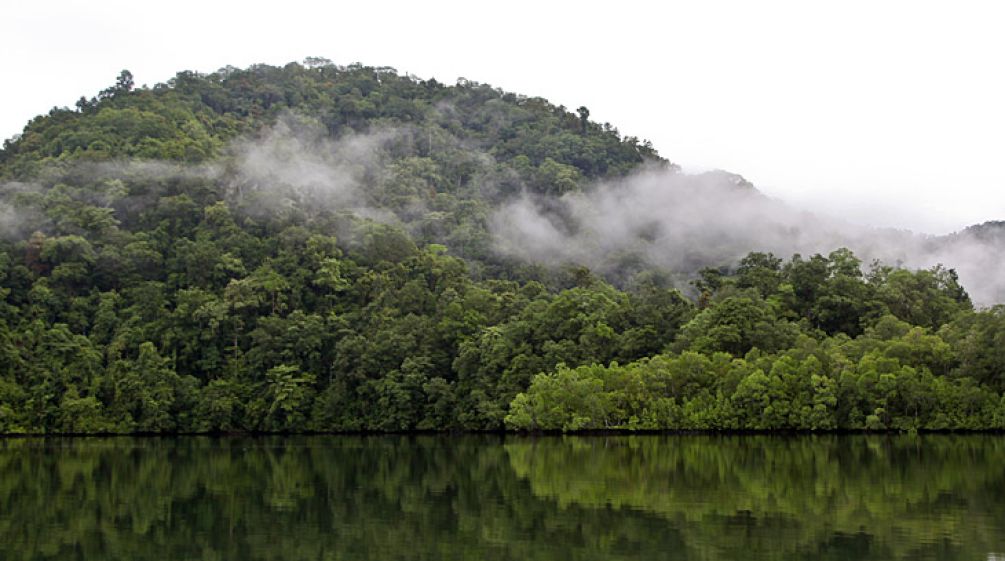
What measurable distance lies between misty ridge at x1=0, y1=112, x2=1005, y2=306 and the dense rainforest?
1.95 ft

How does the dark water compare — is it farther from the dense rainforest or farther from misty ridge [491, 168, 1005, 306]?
misty ridge [491, 168, 1005, 306]

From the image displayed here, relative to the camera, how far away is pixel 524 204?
115 m

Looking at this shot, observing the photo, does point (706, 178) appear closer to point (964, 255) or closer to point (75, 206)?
point (964, 255)

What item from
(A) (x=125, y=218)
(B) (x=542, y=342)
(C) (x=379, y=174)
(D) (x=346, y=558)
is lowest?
(D) (x=346, y=558)

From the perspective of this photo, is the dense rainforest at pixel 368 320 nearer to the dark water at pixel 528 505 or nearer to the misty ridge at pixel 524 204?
the misty ridge at pixel 524 204

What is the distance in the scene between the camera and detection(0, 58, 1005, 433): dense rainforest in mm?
54062

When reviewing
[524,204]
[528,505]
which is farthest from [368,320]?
[528,505]

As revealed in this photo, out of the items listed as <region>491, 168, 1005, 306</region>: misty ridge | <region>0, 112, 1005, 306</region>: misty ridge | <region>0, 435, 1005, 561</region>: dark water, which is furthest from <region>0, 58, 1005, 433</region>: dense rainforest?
<region>0, 435, 1005, 561</region>: dark water

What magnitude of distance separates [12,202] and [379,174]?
4099cm

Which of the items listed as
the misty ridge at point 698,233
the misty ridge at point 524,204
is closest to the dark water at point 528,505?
the misty ridge at point 524,204

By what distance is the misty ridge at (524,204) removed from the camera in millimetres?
88500

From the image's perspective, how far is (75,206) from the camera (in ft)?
271

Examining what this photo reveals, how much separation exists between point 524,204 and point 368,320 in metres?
46.3

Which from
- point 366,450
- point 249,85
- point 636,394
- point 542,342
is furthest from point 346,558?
point 249,85
